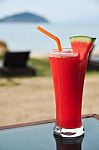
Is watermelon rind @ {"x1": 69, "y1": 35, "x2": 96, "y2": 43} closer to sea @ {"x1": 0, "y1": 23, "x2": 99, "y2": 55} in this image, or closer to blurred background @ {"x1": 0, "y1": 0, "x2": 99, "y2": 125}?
blurred background @ {"x1": 0, "y1": 0, "x2": 99, "y2": 125}

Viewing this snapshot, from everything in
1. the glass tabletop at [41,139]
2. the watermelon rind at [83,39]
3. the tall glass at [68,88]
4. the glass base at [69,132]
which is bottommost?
the glass tabletop at [41,139]

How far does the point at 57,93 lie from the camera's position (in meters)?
0.73

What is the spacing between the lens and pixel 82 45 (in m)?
0.70

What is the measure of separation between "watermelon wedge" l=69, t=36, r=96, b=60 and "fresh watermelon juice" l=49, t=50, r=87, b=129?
14mm

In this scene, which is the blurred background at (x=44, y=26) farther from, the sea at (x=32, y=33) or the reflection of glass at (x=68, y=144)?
the reflection of glass at (x=68, y=144)

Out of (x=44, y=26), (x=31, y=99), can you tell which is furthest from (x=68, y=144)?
(x=44, y=26)

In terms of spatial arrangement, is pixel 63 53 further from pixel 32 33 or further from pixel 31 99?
pixel 32 33

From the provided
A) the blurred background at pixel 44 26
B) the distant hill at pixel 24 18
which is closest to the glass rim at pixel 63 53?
the blurred background at pixel 44 26

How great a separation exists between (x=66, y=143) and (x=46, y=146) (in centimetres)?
5

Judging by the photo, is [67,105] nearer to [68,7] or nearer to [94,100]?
[94,100]

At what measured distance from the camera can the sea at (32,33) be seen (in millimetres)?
5004

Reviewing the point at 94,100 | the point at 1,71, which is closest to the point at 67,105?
the point at 94,100

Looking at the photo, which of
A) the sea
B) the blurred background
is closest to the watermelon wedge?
the blurred background

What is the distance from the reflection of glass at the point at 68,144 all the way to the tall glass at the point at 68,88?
0.05ft
